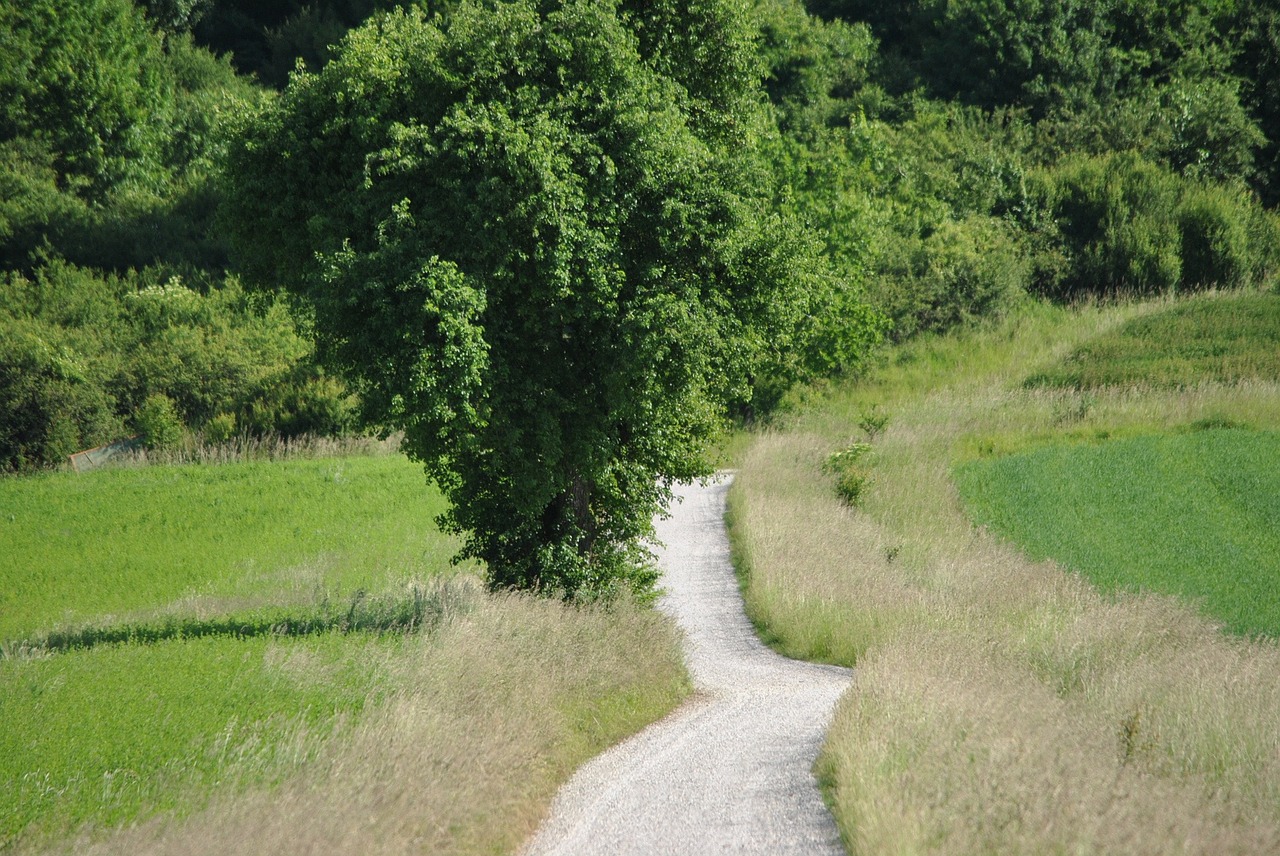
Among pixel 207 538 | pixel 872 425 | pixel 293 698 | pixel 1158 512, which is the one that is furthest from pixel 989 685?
pixel 872 425

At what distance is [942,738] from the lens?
8695mm

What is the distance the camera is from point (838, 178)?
4234 centimetres

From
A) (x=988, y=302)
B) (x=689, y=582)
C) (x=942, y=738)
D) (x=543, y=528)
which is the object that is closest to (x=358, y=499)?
(x=689, y=582)

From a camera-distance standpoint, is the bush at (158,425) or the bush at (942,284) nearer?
the bush at (158,425)

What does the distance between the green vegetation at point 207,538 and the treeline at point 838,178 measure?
8150 millimetres

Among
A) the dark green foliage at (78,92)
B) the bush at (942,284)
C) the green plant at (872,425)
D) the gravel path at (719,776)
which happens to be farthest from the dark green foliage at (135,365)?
the bush at (942,284)

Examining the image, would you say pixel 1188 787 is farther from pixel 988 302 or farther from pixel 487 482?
pixel 988 302

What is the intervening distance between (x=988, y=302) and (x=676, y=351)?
116ft

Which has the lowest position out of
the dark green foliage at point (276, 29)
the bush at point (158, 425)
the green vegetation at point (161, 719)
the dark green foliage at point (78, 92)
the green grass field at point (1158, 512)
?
the bush at point (158, 425)

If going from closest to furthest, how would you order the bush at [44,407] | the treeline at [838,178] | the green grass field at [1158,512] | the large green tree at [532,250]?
the large green tree at [532,250] → the green grass field at [1158,512] → the bush at [44,407] → the treeline at [838,178]

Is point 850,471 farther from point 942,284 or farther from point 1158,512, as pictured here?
point 942,284

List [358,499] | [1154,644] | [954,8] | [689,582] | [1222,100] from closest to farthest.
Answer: [1154,644] < [689,582] < [358,499] < [1222,100] < [954,8]

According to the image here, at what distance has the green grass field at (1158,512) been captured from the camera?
19.3 m

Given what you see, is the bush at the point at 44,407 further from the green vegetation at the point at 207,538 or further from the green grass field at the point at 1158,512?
the green grass field at the point at 1158,512
